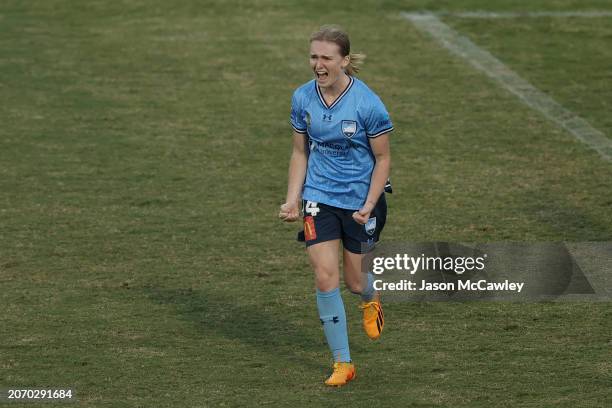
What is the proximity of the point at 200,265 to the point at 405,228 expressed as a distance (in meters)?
2.06

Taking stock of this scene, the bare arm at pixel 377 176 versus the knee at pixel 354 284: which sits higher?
the bare arm at pixel 377 176

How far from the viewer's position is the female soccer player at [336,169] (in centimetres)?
841

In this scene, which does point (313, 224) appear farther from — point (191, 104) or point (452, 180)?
point (191, 104)

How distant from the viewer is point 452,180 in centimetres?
1434

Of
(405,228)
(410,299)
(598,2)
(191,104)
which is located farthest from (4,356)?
(598,2)

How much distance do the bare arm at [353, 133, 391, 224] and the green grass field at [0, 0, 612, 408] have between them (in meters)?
1.08

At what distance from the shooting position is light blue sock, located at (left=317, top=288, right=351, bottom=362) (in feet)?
28.2

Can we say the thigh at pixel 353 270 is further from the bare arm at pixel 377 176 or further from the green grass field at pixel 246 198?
the green grass field at pixel 246 198

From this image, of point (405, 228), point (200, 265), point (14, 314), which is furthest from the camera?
point (405, 228)

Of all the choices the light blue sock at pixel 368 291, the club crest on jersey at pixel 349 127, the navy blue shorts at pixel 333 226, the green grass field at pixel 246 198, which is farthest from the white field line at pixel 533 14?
the club crest on jersey at pixel 349 127

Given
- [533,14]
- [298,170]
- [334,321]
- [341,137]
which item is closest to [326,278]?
[334,321]

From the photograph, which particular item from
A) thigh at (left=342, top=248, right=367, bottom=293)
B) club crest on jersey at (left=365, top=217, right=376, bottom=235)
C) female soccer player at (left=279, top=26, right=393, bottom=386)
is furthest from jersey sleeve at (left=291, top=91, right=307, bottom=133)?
thigh at (left=342, top=248, right=367, bottom=293)

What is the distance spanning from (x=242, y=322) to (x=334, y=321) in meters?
1.59

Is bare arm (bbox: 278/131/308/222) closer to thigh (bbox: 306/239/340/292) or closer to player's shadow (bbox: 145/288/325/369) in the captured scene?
thigh (bbox: 306/239/340/292)
